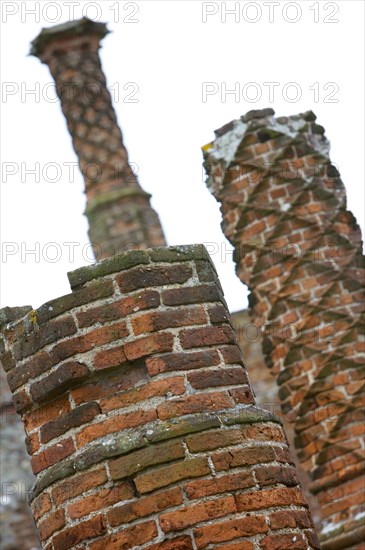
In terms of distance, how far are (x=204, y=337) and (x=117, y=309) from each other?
34 cm

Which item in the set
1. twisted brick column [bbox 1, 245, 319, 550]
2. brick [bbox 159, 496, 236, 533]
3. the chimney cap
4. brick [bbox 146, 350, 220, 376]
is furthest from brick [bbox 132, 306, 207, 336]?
the chimney cap

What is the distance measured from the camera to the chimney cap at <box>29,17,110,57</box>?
13.1 meters

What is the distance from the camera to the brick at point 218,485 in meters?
3.26

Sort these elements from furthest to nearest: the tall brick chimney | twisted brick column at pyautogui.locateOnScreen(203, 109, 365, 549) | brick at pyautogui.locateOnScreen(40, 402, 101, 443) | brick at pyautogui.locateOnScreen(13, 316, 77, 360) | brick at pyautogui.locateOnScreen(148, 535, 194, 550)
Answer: the tall brick chimney → twisted brick column at pyautogui.locateOnScreen(203, 109, 365, 549) → brick at pyautogui.locateOnScreen(13, 316, 77, 360) → brick at pyautogui.locateOnScreen(40, 402, 101, 443) → brick at pyautogui.locateOnScreen(148, 535, 194, 550)

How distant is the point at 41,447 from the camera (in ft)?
11.8

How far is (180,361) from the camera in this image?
349 cm

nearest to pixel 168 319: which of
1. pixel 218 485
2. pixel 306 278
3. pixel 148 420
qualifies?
pixel 148 420

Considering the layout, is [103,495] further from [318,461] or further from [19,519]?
[19,519]

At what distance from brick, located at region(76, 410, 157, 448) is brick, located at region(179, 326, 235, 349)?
0.98ft

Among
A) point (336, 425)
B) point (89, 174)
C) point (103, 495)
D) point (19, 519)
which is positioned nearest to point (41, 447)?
point (103, 495)

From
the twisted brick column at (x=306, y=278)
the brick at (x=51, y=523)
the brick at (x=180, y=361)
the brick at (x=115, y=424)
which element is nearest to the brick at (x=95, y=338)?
the brick at (x=180, y=361)

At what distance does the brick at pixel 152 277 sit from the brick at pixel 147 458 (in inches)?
24.0

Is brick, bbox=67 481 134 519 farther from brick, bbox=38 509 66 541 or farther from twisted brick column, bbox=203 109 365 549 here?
twisted brick column, bbox=203 109 365 549

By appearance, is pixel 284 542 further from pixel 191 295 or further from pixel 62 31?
pixel 62 31
